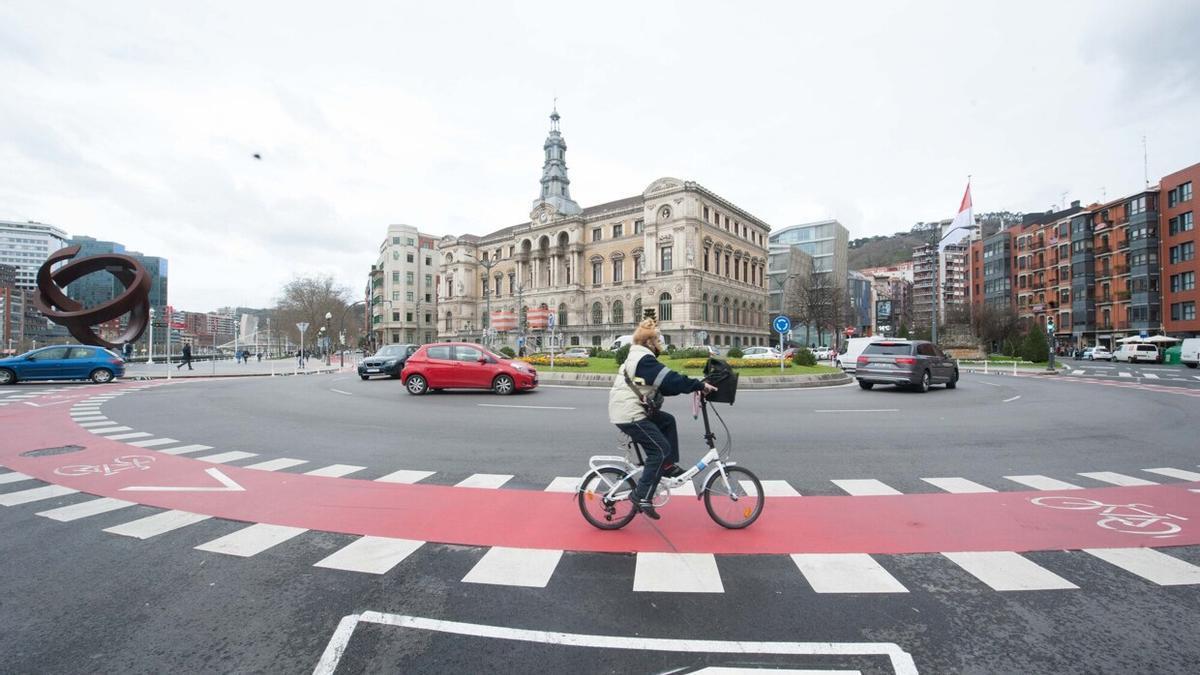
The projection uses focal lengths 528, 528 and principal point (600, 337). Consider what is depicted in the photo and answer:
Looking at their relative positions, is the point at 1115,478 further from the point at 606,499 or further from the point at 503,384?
the point at 503,384

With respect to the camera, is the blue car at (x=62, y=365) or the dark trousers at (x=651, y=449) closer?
the dark trousers at (x=651, y=449)

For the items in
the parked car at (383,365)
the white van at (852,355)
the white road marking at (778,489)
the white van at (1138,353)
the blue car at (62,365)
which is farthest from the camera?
the white van at (1138,353)

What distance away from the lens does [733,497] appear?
4668 millimetres

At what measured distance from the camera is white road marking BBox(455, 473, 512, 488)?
612 centimetres

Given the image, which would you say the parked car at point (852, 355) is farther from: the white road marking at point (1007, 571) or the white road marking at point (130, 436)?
the white road marking at point (130, 436)

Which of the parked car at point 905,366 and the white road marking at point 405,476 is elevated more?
the parked car at point 905,366

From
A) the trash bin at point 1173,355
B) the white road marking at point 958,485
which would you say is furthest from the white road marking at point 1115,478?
the trash bin at point 1173,355

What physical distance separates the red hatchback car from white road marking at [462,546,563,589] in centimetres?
1238

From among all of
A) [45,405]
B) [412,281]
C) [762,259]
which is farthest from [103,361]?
[412,281]

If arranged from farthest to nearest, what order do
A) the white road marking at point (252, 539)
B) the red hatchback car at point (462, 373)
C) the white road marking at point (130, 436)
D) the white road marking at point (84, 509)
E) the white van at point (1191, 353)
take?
the white van at point (1191, 353) → the red hatchback car at point (462, 373) → the white road marking at point (130, 436) → the white road marking at point (84, 509) → the white road marking at point (252, 539)

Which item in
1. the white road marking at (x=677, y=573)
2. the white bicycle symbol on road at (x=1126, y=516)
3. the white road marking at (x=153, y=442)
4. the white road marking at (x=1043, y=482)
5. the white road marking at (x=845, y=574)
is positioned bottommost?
the white road marking at (x=1043, y=482)

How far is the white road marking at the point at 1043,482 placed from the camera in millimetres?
6016

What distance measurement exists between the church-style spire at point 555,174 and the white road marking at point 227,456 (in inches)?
3089

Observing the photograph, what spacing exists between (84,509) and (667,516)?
579 centimetres
